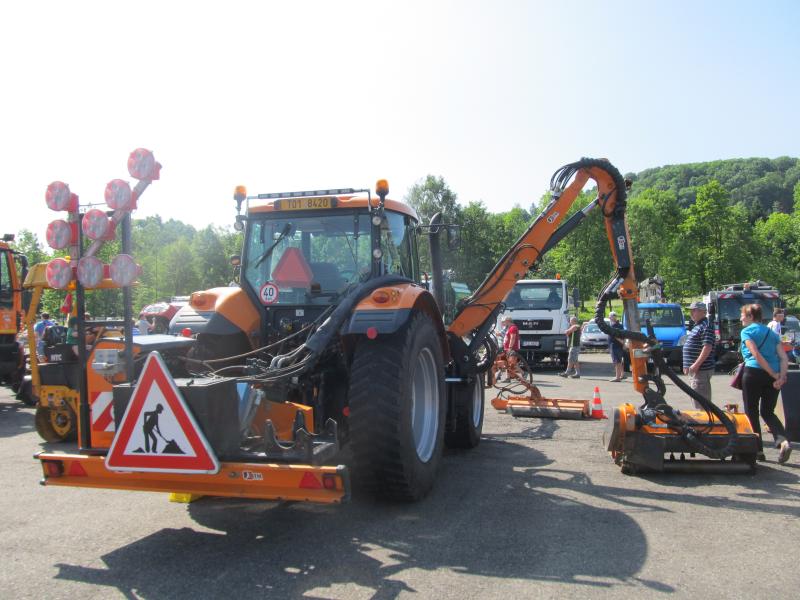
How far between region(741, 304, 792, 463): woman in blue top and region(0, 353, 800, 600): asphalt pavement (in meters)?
0.74

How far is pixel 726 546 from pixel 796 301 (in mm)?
39850

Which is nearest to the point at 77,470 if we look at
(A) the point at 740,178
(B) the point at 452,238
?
(B) the point at 452,238

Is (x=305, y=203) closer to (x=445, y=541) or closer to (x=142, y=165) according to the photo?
(x=142, y=165)

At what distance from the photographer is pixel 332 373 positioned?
5.56 meters

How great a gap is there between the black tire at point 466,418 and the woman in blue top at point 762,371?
303cm

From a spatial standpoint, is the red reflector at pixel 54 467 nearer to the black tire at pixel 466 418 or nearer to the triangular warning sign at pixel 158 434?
the triangular warning sign at pixel 158 434

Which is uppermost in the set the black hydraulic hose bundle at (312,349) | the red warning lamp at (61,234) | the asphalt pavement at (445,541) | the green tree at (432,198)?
the green tree at (432,198)

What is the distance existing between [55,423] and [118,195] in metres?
5.47

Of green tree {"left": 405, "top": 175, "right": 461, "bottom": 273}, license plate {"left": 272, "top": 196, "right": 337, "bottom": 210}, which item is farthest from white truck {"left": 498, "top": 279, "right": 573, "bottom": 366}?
green tree {"left": 405, "top": 175, "right": 461, "bottom": 273}

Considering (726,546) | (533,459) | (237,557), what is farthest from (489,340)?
(237,557)

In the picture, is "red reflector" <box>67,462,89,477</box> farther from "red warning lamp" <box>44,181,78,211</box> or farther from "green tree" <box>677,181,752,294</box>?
"green tree" <box>677,181,752,294</box>

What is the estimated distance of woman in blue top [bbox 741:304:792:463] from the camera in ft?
24.1

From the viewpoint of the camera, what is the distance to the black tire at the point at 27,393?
482 inches

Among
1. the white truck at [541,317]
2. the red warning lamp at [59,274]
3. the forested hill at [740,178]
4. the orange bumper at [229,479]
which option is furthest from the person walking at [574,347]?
the forested hill at [740,178]
